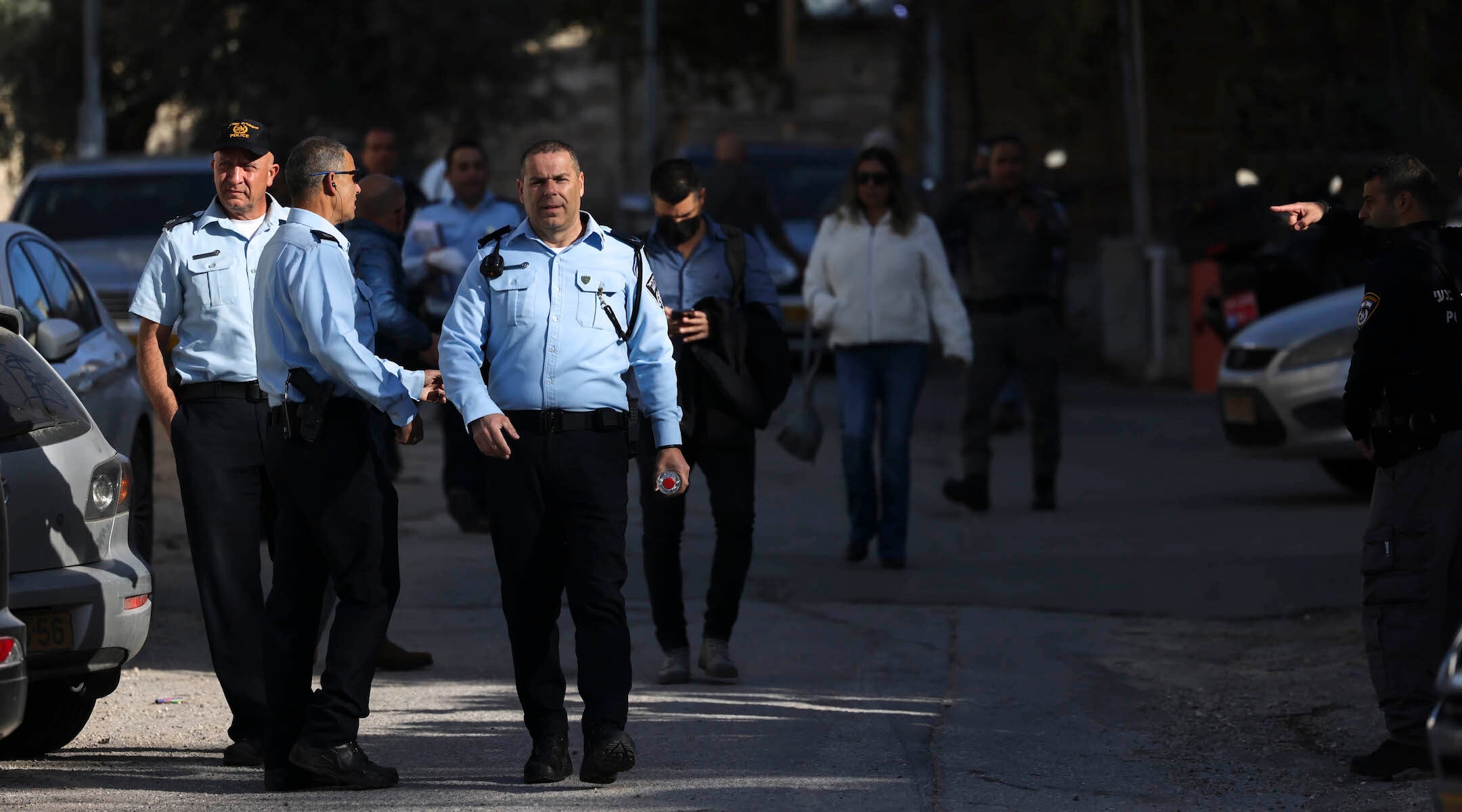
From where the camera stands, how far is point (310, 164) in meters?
6.15

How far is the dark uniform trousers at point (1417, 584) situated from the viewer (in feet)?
20.3

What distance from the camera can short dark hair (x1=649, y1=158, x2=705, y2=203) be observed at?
305 inches

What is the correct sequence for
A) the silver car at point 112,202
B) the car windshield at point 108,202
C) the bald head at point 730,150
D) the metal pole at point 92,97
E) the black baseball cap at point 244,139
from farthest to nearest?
the metal pole at point 92,97 < the bald head at point 730,150 < the car windshield at point 108,202 < the silver car at point 112,202 < the black baseball cap at point 244,139

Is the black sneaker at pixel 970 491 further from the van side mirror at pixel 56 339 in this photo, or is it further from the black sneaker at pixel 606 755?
the black sneaker at pixel 606 755

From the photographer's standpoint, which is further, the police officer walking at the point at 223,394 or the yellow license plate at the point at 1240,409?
the yellow license plate at the point at 1240,409

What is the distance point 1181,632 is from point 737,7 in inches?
991

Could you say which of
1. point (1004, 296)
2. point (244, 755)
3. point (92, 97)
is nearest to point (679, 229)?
point (244, 755)

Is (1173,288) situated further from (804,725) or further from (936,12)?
(804,725)

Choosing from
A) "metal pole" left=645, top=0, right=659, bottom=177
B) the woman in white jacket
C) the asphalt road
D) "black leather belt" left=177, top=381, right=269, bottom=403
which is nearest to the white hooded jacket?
the woman in white jacket

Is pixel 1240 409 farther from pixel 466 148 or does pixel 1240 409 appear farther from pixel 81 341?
pixel 81 341

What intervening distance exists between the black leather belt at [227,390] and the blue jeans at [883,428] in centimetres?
417

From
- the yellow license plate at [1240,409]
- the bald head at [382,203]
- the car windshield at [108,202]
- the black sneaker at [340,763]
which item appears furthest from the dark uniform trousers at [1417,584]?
the car windshield at [108,202]

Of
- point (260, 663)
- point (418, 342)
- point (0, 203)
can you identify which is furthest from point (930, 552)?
point (0, 203)

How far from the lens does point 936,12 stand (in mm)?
24031
